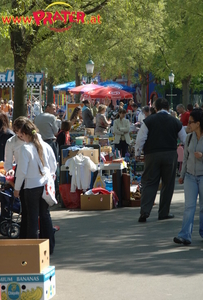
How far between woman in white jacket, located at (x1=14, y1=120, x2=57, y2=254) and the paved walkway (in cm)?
65

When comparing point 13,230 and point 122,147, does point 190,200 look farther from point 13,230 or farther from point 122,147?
point 122,147

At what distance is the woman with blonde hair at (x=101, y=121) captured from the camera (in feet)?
64.3

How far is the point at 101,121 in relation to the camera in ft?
65.1

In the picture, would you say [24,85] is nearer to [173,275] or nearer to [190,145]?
[190,145]

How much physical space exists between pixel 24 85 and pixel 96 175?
548cm

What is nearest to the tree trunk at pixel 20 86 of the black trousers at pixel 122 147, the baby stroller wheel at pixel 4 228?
the black trousers at pixel 122 147

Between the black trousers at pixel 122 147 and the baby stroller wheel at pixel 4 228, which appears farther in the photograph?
the black trousers at pixel 122 147

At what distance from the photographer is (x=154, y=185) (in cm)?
1120

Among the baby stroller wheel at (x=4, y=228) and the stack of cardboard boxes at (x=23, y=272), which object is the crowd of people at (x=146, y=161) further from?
the stack of cardboard boxes at (x=23, y=272)

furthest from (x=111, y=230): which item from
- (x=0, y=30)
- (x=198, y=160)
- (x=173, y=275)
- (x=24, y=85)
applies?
(x=24, y=85)

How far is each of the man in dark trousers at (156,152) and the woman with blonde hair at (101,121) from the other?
836 cm

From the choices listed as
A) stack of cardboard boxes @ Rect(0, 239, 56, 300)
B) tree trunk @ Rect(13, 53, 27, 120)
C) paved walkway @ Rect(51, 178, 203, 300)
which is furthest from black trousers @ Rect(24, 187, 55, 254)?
tree trunk @ Rect(13, 53, 27, 120)

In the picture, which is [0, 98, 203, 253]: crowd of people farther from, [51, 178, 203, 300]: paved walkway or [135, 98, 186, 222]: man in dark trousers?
[51, 178, 203, 300]: paved walkway

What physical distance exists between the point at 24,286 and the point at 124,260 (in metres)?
2.28
